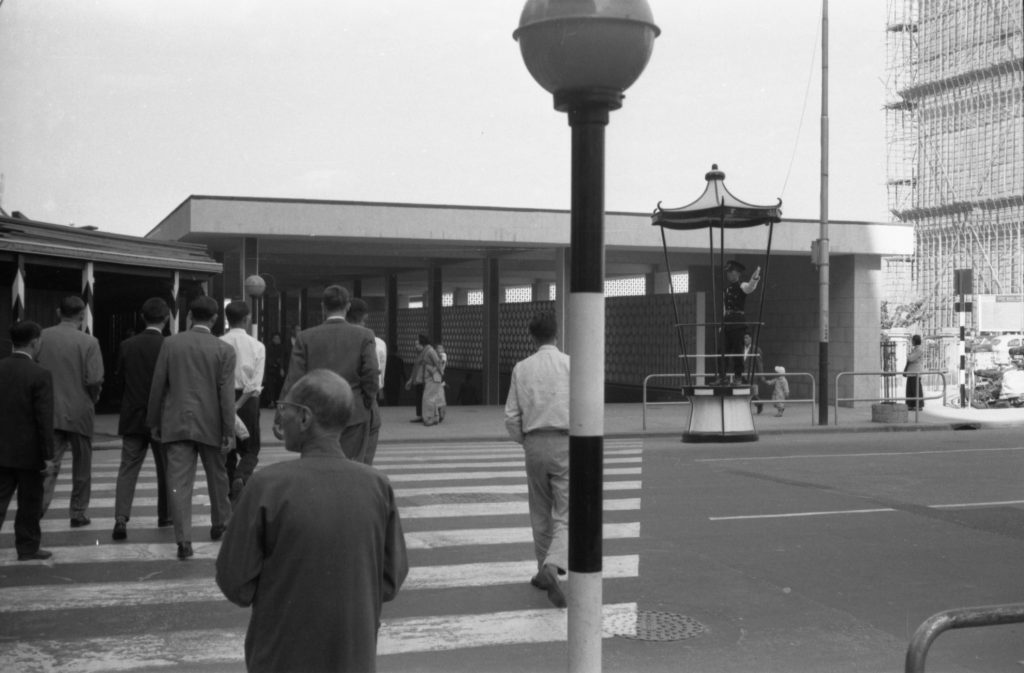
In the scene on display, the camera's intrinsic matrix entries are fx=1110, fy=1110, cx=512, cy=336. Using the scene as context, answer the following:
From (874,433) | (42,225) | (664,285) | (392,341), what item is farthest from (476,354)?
(42,225)

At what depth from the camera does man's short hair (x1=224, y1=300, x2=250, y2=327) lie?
28.1 feet

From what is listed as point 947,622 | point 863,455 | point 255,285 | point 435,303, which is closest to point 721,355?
point 863,455

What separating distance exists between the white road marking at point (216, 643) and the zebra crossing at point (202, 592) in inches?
0.4

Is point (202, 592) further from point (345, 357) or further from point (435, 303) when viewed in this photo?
point (435, 303)

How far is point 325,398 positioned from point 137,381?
5760mm

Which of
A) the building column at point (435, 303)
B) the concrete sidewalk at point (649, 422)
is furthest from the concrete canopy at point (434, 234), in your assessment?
the concrete sidewalk at point (649, 422)

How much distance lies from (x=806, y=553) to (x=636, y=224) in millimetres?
16610

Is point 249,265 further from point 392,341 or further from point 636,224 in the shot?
point 392,341

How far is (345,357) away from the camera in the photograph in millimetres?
7918

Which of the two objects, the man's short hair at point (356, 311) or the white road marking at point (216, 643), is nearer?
the white road marking at point (216, 643)

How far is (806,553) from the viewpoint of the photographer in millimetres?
8383

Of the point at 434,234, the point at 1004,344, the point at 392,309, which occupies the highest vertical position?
the point at 434,234

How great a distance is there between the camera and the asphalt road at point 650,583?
577 centimetres

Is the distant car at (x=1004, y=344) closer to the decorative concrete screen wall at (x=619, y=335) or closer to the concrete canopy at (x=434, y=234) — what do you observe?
the concrete canopy at (x=434, y=234)
